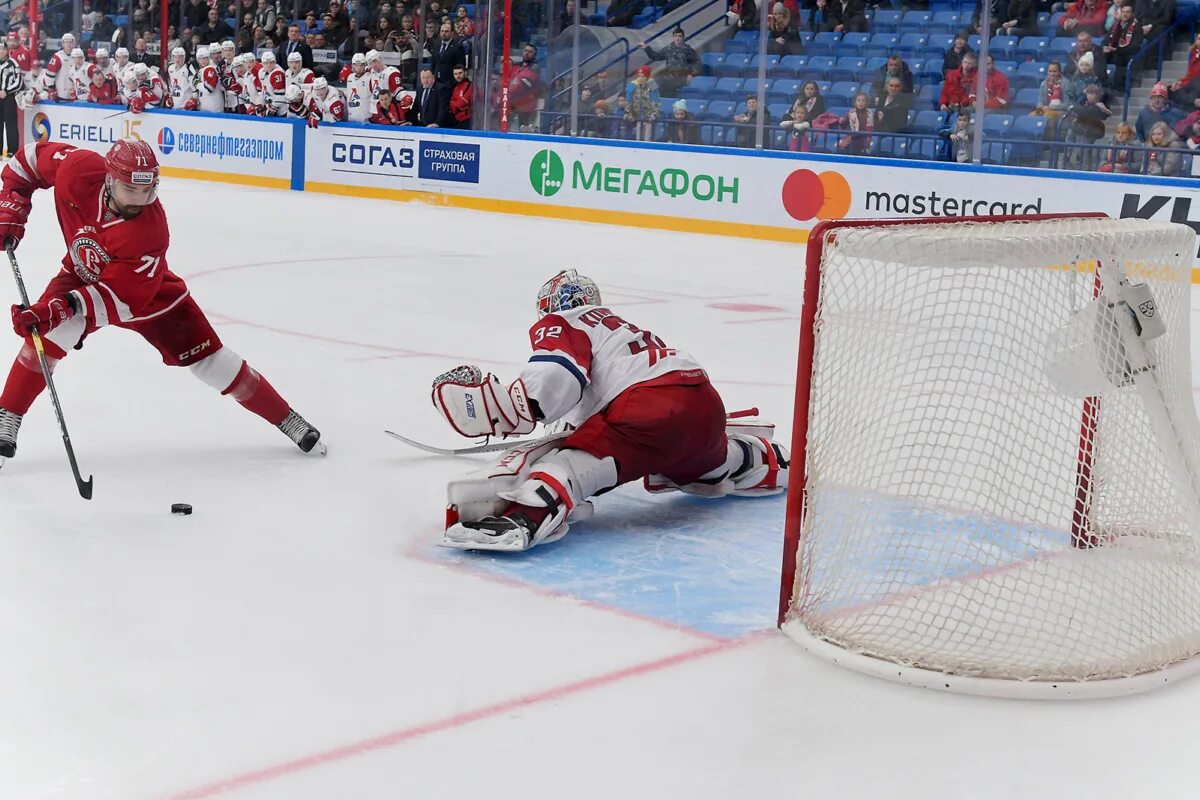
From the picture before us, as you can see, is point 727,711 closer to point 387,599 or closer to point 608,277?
point 387,599

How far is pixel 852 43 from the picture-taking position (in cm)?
1083

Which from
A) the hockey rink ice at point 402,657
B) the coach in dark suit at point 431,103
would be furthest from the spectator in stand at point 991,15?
the hockey rink ice at point 402,657

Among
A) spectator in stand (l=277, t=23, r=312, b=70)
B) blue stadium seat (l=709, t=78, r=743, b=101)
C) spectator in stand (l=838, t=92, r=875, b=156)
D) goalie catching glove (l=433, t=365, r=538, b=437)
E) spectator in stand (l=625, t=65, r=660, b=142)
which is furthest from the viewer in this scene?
spectator in stand (l=277, t=23, r=312, b=70)

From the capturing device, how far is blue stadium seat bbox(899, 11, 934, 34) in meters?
10.3

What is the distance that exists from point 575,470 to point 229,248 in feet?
22.0

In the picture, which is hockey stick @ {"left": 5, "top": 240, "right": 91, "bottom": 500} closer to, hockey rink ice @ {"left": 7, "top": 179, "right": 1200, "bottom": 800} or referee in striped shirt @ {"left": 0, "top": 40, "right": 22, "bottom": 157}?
hockey rink ice @ {"left": 7, "top": 179, "right": 1200, "bottom": 800}

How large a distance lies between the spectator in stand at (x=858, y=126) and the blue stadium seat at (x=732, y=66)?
0.95m

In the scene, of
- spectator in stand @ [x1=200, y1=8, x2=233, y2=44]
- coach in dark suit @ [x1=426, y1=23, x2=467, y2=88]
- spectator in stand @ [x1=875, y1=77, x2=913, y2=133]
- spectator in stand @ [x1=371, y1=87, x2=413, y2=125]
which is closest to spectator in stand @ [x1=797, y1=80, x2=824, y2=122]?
spectator in stand @ [x1=875, y1=77, x2=913, y2=133]

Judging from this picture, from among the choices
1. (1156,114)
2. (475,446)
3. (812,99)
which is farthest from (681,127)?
(475,446)

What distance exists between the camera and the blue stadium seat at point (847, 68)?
1069 cm

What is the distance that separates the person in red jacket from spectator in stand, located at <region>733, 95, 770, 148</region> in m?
3.19

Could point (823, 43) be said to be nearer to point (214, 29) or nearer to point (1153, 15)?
point (1153, 15)

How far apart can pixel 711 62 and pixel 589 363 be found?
27.3 feet

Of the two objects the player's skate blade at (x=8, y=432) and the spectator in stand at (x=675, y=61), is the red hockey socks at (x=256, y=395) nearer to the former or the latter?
the player's skate blade at (x=8, y=432)
